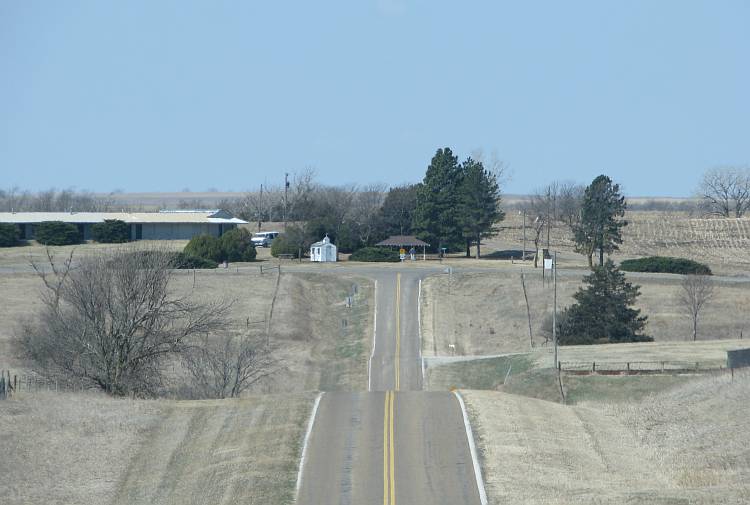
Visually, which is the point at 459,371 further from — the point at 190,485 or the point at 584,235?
the point at 584,235

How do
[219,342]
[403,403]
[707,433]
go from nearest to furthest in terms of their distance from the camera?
1. [707,433]
2. [403,403]
3. [219,342]

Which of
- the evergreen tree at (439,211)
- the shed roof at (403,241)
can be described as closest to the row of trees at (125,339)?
the shed roof at (403,241)

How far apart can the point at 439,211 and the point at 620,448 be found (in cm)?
8029

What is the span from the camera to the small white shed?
4299 inches

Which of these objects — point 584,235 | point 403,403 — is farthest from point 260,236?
point 403,403

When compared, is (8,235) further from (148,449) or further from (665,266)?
(148,449)

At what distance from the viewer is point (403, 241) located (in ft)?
373

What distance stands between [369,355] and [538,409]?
32042mm

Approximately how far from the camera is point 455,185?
117500 mm

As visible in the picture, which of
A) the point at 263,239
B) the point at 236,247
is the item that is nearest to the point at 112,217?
the point at 263,239

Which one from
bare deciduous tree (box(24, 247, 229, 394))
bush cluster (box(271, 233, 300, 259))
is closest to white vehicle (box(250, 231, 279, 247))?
bush cluster (box(271, 233, 300, 259))

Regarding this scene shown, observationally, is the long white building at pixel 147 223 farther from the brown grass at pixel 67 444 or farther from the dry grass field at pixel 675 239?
the brown grass at pixel 67 444

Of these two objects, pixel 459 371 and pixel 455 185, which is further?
pixel 455 185

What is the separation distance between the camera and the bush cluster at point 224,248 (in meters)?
105
